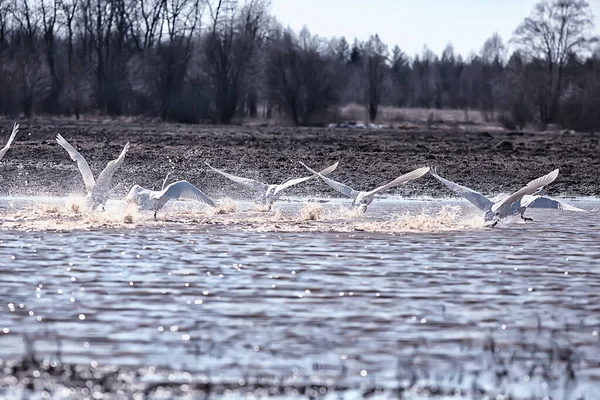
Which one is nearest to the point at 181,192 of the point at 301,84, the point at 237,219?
the point at 237,219

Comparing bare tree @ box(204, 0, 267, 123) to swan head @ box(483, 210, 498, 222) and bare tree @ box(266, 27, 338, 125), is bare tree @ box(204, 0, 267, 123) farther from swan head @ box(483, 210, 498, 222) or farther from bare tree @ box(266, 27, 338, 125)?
swan head @ box(483, 210, 498, 222)

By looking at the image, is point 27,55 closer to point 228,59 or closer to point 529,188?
point 228,59

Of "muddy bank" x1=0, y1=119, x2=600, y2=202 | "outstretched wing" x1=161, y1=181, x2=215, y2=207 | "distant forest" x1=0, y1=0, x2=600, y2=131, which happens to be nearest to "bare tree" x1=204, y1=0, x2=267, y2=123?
"distant forest" x1=0, y1=0, x2=600, y2=131

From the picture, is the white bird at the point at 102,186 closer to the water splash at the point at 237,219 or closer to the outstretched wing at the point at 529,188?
the water splash at the point at 237,219

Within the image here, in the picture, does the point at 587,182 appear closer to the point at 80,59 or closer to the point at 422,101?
the point at 80,59

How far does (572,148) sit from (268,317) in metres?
27.9

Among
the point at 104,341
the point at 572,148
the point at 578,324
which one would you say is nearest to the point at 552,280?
the point at 578,324

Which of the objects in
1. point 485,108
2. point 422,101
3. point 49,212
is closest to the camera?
point 49,212

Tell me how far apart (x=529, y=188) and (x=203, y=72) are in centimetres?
5215

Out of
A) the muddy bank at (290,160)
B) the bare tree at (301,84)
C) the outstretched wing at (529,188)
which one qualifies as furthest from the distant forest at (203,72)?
the outstretched wing at (529,188)

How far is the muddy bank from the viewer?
2705 centimetres

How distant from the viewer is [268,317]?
34.2ft

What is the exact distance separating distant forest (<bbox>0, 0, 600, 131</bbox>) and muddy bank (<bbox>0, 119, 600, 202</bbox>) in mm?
20605

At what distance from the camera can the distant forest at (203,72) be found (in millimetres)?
61281
